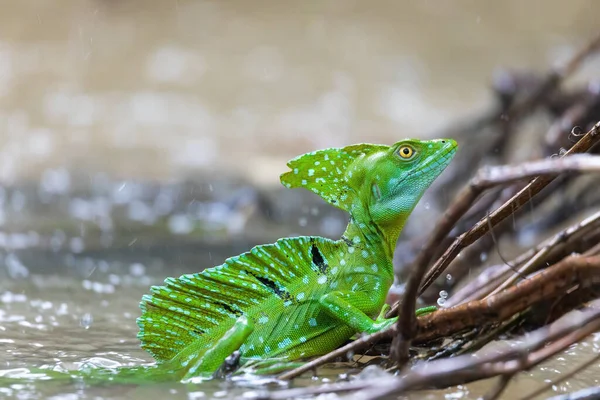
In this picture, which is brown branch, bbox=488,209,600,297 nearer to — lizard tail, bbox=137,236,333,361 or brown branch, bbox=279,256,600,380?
brown branch, bbox=279,256,600,380

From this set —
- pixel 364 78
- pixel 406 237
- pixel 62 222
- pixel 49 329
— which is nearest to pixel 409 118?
pixel 364 78

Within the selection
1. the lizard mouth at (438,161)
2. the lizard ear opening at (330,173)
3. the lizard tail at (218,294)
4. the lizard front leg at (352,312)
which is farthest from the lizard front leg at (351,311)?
the lizard mouth at (438,161)

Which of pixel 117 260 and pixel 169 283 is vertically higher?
pixel 117 260

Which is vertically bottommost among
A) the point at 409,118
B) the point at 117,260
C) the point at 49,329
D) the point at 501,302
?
the point at 501,302

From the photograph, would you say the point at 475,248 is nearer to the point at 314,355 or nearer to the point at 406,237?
the point at 314,355

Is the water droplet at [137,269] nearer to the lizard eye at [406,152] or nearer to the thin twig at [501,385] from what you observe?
the lizard eye at [406,152]

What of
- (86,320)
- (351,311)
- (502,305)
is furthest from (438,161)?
(86,320)

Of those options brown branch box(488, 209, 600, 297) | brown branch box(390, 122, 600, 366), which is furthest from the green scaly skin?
brown branch box(488, 209, 600, 297)
